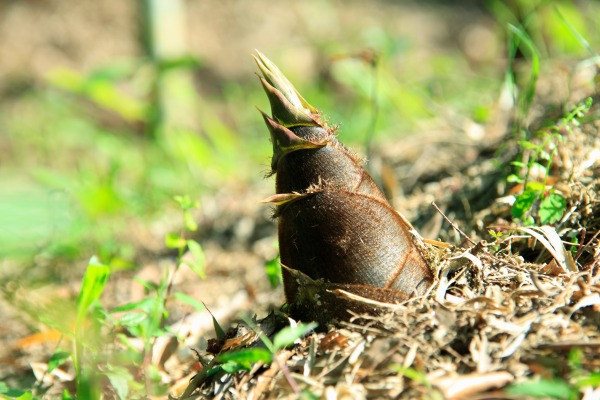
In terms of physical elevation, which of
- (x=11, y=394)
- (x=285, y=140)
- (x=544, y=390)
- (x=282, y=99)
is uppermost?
(x=282, y=99)

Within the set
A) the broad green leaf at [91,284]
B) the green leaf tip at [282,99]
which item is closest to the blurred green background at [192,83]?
the broad green leaf at [91,284]

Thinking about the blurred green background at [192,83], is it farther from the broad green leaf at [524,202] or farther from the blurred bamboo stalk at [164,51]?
the broad green leaf at [524,202]

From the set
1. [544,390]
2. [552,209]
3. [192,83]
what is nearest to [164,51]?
[192,83]

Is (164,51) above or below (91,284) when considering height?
above

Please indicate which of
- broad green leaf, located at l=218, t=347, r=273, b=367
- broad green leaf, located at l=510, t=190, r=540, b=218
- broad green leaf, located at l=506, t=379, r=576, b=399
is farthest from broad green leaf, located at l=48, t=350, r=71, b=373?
broad green leaf, located at l=510, t=190, r=540, b=218

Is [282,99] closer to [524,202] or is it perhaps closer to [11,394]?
[524,202]

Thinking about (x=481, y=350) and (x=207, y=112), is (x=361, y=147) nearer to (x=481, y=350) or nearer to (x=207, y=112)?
(x=481, y=350)
